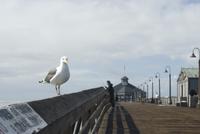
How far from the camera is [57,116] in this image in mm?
6219

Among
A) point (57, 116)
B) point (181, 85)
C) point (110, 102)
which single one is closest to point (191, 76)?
point (181, 85)

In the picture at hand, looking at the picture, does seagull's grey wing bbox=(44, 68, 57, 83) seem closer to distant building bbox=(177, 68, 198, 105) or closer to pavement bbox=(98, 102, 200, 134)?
pavement bbox=(98, 102, 200, 134)

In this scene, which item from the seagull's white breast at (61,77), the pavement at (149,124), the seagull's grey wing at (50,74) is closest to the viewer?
the seagull's white breast at (61,77)

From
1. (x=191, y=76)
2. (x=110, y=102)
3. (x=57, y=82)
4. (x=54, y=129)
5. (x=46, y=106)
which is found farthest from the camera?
(x=191, y=76)

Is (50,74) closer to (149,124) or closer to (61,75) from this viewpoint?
(61,75)

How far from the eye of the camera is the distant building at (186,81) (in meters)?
150

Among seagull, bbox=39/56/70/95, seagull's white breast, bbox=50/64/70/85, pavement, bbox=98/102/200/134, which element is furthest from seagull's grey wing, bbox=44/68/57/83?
pavement, bbox=98/102/200/134

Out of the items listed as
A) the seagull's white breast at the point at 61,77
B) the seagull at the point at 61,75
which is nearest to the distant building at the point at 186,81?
the seagull at the point at 61,75

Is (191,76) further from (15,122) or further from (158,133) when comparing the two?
(15,122)

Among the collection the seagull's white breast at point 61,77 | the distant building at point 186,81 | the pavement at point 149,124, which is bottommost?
the pavement at point 149,124

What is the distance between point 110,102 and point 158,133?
2908 centimetres

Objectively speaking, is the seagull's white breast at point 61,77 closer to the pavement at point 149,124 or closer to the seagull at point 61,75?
the seagull at point 61,75

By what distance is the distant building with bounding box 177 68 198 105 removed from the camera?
150 metres

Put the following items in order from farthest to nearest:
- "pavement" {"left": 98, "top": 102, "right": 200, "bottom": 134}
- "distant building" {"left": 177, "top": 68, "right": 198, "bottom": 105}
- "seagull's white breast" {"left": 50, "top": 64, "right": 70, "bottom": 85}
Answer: "distant building" {"left": 177, "top": 68, "right": 198, "bottom": 105} → "pavement" {"left": 98, "top": 102, "right": 200, "bottom": 134} → "seagull's white breast" {"left": 50, "top": 64, "right": 70, "bottom": 85}
